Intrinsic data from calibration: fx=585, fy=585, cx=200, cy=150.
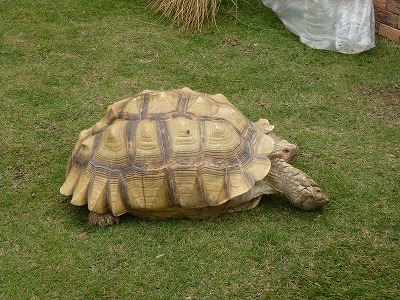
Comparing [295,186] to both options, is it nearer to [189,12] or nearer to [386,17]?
[386,17]

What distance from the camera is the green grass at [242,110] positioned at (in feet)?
9.70

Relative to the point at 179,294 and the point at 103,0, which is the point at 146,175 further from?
the point at 103,0

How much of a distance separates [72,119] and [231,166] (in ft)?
5.29

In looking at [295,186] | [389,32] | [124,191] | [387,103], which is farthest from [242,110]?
[389,32]

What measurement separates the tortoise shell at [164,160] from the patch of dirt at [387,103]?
4.84 ft

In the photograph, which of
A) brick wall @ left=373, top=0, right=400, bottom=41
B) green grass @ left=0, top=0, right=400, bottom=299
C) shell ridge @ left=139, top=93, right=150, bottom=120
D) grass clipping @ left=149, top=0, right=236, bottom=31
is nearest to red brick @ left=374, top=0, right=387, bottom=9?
brick wall @ left=373, top=0, right=400, bottom=41

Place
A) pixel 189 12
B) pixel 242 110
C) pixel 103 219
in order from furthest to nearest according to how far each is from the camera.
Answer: pixel 189 12 → pixel 242 110 → pixel 103 219

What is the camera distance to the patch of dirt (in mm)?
4391

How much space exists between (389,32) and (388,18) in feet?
0.42

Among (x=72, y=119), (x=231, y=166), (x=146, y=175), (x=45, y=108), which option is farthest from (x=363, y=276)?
(x=45, y=108)

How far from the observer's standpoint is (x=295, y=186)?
3.30 meters

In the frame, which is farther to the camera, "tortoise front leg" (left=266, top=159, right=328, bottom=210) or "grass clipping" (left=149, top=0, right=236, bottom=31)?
"grass clipping" (left=149, top=0, right=236, bottom=31)

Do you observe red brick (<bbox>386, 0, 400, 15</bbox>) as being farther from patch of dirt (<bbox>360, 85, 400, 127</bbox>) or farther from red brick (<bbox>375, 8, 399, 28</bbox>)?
patch of dirt (<bbox>360, 85, 400, 127</bbox>)

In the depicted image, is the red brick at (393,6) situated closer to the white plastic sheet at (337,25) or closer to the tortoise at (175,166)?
the white plastic sheet at (337,25)
